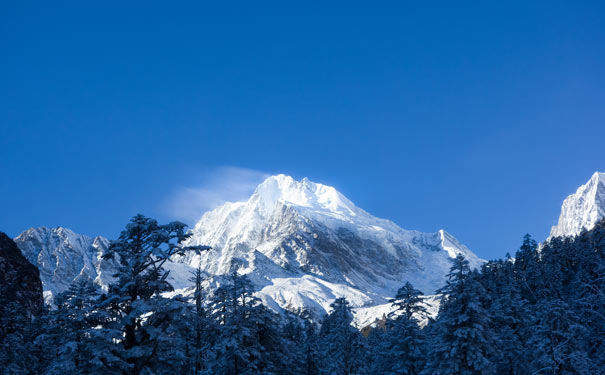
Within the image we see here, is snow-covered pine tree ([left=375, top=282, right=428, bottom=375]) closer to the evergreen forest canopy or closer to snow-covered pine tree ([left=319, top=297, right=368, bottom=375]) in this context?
the evergreen forest canopy

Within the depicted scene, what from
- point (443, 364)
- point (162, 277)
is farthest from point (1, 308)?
point (443, 364)

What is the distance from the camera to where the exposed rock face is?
75188 millimetres

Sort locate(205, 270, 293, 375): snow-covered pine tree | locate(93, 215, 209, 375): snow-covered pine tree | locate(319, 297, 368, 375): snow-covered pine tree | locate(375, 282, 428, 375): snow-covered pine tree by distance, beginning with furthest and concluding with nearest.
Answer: locate(319, 297, 368, 375): snow-covered pine tree → locate(375, 282, 428, 375): snow-covered pine tree → locate(205, 270, 293, 375): snow-covered pine tree → locate(93, 215, 209, 375): snow-covered pine tree

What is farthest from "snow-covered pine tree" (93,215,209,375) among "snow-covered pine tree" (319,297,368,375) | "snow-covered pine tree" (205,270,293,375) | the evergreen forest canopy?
"snow-covered pine tree" (319,297,368,375)

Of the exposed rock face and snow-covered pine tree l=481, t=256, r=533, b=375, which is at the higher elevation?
the exposed rock face

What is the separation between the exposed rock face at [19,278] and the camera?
75188mm

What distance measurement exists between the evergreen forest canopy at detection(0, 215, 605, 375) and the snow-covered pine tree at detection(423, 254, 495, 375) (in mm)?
78

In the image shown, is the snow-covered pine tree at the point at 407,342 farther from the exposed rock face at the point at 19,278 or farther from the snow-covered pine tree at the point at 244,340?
the exposed rock face at the point at 19,278

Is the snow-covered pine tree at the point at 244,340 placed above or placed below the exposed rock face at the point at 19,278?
below

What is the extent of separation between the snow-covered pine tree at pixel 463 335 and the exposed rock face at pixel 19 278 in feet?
207

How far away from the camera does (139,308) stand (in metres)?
20.1

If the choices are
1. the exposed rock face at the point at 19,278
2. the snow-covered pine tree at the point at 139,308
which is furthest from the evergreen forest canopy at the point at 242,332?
the exposed rock face at the point at 19,278

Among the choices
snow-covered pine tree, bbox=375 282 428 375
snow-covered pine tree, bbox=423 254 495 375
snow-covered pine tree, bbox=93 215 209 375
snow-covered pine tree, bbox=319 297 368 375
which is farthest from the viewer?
snow-covered pine tree, bbox=319 297 368 375

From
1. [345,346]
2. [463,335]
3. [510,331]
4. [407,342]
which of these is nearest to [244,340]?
[345,346]
